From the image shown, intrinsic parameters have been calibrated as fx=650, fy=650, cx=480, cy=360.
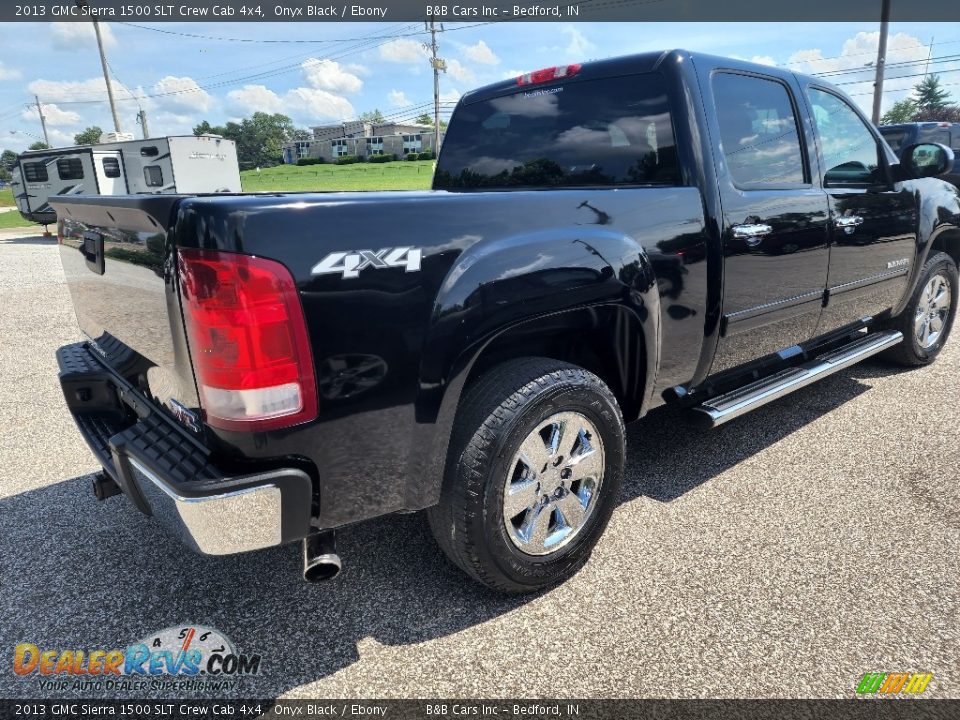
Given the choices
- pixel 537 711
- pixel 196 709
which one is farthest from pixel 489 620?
pixel 196 709

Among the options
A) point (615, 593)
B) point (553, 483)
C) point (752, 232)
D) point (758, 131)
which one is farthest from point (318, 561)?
point (758, 131)

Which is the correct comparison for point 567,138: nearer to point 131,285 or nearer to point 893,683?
point 131,285

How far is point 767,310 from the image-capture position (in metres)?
3.18

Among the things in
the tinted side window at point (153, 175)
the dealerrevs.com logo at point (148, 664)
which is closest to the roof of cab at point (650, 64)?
the dealerrevs.com logo at point (148, 664)

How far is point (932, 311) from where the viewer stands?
489 cm

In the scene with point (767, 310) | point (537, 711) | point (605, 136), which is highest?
point (605, 136)

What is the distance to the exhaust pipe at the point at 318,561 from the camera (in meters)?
1.94

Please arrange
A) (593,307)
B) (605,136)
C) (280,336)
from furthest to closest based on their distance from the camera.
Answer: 1. (605,136)
2. (593,307)
3. (280,336)

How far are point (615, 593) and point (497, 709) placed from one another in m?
0.69

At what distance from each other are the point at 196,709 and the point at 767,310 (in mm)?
2873

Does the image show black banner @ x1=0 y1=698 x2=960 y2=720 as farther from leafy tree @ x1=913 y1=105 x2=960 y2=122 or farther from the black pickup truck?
leafy tree @ x1=913 y1=105 x2=960 y2=122

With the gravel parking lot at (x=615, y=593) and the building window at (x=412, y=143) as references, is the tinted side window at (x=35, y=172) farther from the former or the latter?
the building window at (x=412, y=143)

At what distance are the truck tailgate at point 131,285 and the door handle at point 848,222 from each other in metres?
3.25

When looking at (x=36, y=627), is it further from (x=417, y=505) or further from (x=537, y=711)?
(x=537, y=711)
